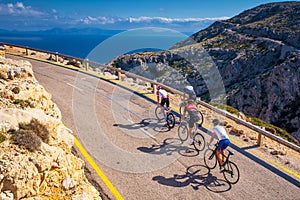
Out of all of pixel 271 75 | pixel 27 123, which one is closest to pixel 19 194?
pixel 27 123

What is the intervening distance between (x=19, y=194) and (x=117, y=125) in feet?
22.8

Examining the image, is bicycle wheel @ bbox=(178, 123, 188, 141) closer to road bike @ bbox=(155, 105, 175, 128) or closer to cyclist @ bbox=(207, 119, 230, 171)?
road bike @ bbox=(155, 105, 175, 128)

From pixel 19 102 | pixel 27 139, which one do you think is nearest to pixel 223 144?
pixel 27 139

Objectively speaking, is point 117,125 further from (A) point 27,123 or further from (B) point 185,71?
(B) point 185,71

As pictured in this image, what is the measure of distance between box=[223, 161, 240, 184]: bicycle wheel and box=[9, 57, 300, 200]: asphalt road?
0.16 metres

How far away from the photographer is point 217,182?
308 inches

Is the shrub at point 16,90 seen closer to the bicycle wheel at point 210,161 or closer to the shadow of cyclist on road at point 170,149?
the shadow of cyclist on road at point 170,149

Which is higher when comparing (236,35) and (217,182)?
(236,35)

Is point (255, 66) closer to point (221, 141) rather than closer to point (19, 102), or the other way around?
point (221, 141)

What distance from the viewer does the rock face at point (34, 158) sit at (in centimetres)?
495

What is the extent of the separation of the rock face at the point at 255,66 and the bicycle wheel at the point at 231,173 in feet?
142

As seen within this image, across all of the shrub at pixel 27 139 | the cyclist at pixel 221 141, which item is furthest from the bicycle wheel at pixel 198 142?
the shrub at pixel 27 139

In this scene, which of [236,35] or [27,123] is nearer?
[27,123]

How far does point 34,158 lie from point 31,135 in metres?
0.64
